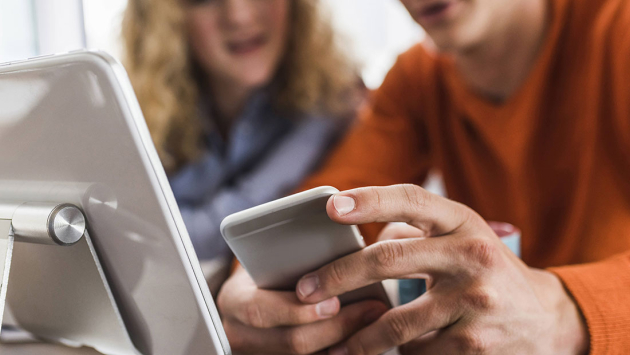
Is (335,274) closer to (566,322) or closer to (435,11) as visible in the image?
(566,322)

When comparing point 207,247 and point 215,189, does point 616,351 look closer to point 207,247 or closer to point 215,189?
point 207,247

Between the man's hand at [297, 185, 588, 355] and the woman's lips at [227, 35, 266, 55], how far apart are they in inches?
34.0

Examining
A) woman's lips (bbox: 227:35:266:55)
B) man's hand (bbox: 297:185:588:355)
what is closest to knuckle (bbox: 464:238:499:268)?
man's hand (bbox: 297:185:588:355)

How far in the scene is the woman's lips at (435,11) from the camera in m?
0.80

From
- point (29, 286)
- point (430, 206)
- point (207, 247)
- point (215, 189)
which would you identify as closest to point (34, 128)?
point (29, 286)

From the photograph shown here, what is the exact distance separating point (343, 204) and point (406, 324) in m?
0.14

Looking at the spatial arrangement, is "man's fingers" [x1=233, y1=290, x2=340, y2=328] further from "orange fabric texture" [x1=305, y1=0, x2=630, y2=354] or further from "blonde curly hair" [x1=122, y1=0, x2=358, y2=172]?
"blonde curly hair" [x1=122, y1=0, x2=358, y2=172]

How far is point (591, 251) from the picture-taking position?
2.60ft

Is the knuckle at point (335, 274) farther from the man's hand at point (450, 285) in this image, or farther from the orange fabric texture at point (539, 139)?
the orange fabric texture at point (539, 139)

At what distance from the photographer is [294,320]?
448 mm

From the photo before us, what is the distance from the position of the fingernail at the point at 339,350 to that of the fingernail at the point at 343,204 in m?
0.18

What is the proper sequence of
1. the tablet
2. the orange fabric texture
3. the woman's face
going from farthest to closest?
the woman's face
the orange fabric texture
the tablet

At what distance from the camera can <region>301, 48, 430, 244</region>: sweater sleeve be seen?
3.28 ft

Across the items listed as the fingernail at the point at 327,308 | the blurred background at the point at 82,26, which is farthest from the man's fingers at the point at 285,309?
the blurred background at the point at 82,26
